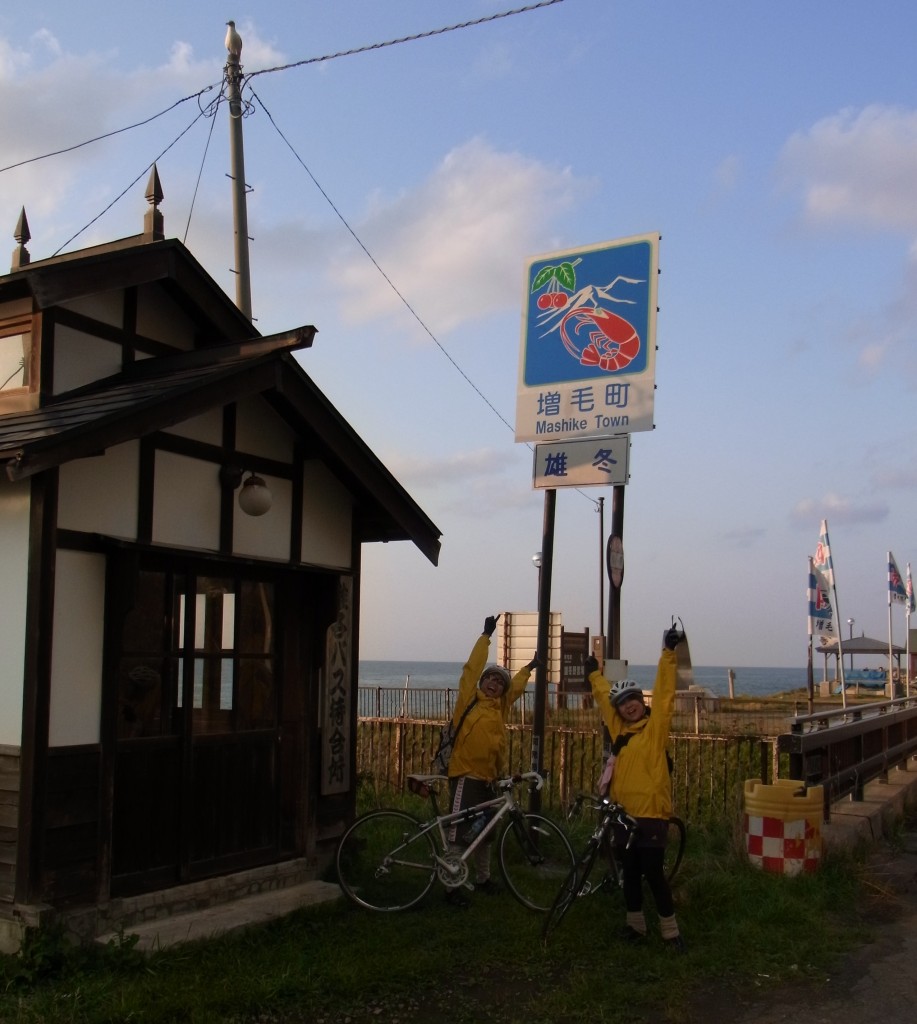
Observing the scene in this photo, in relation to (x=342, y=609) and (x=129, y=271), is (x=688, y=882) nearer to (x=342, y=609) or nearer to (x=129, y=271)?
(x=342, y=609)

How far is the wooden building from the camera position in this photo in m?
6.29

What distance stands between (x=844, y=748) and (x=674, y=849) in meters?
2.28

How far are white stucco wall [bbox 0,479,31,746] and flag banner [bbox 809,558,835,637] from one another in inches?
962

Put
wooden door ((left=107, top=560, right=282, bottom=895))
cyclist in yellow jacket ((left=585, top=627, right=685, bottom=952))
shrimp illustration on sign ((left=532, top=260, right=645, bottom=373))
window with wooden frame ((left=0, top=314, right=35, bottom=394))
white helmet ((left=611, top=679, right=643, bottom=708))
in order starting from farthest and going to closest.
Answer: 1. shrimp illustration on sign ((left=532, top=260, right=645, bottom=373))
2. window with wooden frame ((left=0, top=314, right=35, bottom=394))
3. white helmet ((left=611, top=679, right=643, bottom=708))
4. wooden door ((left=107, top=560, right=282, bottom=895))
5. cyclist in yellow jacket ((left=585, top=627, right=685, bottom=952))

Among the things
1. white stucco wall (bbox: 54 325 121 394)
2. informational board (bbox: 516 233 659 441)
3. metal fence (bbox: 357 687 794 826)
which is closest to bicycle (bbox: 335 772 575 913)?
informational board (bbox: 516 233 659 441)

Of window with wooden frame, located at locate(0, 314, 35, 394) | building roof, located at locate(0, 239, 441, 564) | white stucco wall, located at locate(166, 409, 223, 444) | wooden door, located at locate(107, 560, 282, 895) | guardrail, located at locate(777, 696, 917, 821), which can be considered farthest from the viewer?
guardrail, located at locate(777, 696, 917, 821)

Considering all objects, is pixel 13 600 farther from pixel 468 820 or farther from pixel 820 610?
pixel 820 610

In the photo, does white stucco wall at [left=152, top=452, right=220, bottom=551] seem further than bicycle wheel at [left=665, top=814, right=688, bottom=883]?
No

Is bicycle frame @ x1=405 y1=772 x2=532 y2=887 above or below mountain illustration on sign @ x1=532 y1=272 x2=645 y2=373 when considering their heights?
below

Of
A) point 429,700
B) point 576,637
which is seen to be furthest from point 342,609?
point 576,637

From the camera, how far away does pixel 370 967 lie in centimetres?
621

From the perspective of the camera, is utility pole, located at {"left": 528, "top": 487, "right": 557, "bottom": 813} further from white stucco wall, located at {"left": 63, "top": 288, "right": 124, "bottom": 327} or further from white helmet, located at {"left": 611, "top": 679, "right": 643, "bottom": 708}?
white stucco wall, located at {"left": 63, "top": 288, "right": 124, "bottom": 327}

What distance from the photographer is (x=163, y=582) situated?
7367 mm

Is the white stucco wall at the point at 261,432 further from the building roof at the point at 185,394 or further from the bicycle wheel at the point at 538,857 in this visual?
the bicycle wheel at the point at 538,857
